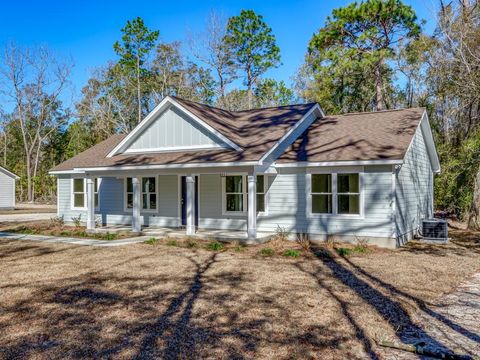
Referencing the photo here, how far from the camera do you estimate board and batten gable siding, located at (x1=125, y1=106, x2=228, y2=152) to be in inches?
575

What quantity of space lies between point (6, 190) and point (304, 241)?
27.7 m

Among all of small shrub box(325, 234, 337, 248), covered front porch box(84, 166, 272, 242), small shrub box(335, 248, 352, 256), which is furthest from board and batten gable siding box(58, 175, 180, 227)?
small shrub box(335, 248, 352, 256)

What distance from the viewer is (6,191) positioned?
32.1m

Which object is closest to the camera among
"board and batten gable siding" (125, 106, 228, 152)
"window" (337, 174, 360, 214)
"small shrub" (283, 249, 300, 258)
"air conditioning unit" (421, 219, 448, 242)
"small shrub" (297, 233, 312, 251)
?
"small shrub" (283, 249, 300, 258)

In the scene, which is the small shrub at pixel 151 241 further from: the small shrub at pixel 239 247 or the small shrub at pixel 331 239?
the small shrub at pixel 331 239

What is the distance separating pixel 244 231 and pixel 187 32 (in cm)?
2817

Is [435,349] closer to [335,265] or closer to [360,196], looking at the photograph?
[335,265]

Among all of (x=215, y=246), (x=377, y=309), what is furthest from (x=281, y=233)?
(x=377, y=309)

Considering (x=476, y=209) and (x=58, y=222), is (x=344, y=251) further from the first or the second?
(x=58, y=222)

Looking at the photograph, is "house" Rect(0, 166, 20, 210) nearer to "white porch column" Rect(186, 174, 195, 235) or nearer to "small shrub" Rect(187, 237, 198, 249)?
"white porch column" Rect(186, 174, 195, 235)

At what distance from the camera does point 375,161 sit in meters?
12.0

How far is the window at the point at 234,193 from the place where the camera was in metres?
14.8

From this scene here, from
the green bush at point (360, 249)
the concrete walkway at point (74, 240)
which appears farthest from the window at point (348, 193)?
the concrete walkway at point (74, 240)

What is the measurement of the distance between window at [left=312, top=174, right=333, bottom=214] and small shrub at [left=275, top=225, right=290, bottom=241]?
1128mm
